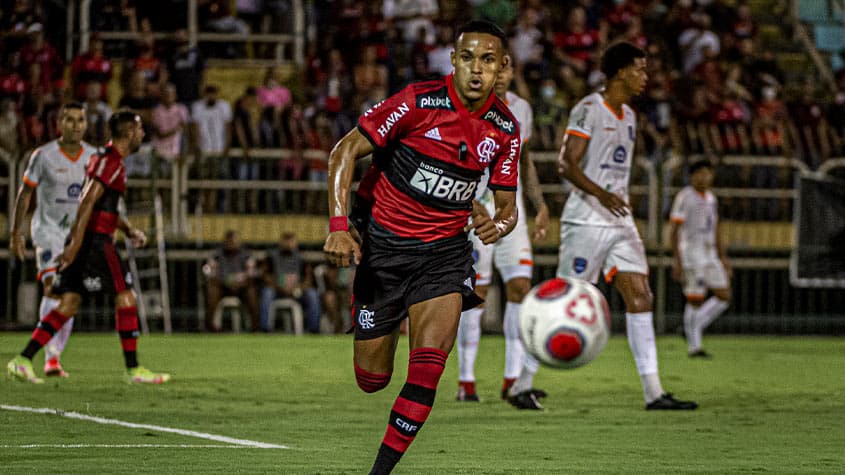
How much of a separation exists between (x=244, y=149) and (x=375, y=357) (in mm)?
12819

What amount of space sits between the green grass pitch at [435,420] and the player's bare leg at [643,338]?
0.58 feet

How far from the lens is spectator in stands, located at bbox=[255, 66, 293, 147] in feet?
66.3

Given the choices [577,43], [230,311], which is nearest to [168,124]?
[230,311]

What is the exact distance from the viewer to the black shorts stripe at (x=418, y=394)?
6.73 metres

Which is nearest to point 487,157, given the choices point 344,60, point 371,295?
point 371,295

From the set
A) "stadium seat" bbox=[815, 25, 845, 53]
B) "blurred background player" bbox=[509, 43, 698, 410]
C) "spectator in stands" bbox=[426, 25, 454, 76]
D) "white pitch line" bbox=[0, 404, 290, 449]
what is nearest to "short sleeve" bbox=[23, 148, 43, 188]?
"white pitch line" bbox=[0, 404, 290, 449]

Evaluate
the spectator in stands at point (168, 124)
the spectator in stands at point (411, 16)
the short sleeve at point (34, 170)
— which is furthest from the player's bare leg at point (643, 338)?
the spectator in stands at point (411, 16)

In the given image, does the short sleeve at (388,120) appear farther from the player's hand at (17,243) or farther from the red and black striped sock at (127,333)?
the player's hand at (17,243)

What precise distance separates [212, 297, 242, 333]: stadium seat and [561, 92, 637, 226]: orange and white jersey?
9.69 metres

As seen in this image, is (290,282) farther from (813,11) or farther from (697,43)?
(813,11)

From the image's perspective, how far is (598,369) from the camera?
15.0m

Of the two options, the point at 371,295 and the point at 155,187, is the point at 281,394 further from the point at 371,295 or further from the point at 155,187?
the point at 155,187

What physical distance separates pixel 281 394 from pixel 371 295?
4686mm

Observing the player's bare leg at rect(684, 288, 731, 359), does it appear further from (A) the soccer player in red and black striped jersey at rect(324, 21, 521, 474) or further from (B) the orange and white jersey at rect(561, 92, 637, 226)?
(A) the soccer player in red and black striped jersey at rect(324, 21, 521, 474)
